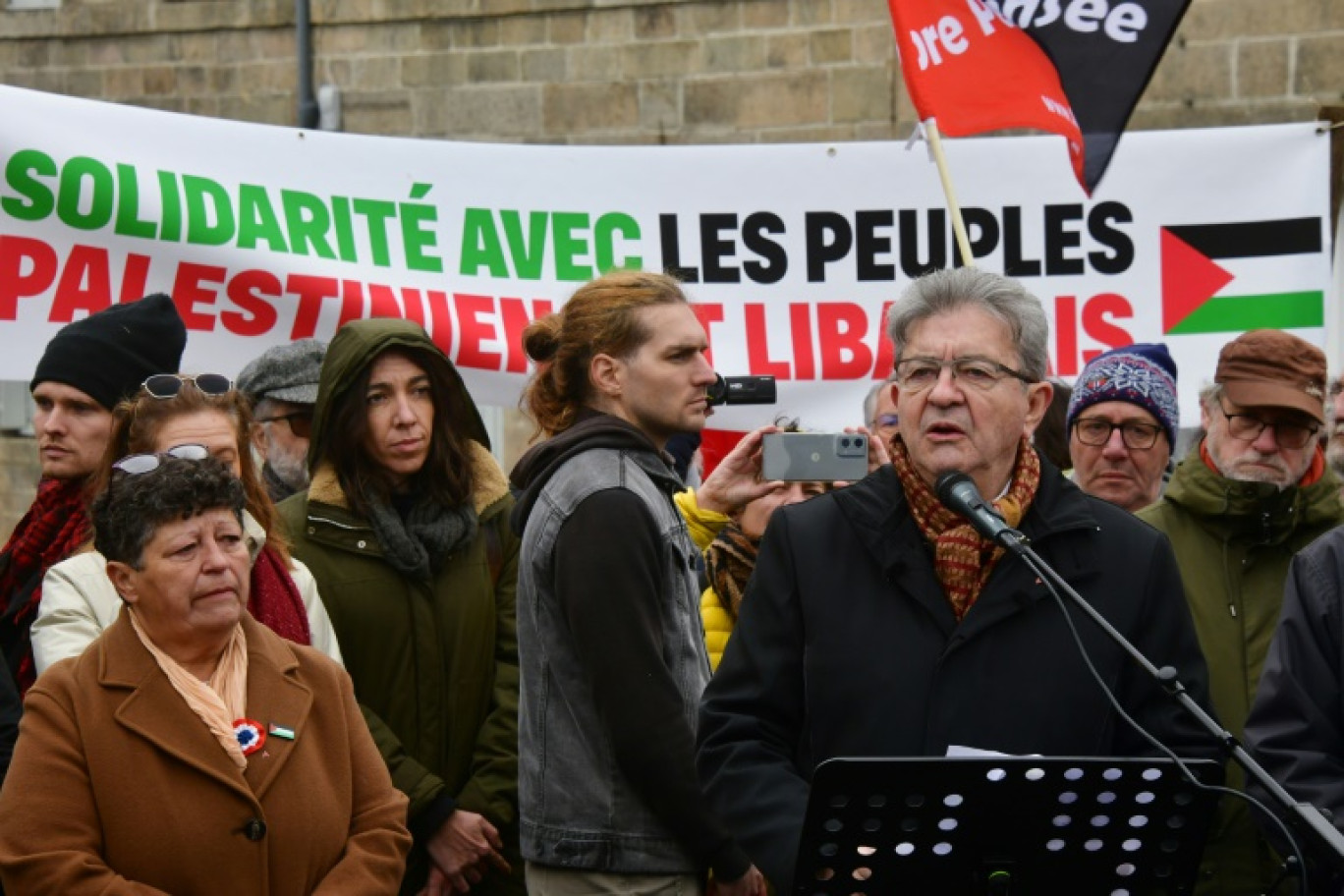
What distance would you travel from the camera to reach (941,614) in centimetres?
339

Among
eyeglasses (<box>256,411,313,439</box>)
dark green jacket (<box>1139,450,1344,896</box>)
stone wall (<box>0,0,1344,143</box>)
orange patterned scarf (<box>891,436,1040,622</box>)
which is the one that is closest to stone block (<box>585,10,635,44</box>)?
stone wall (<box>0,0,1344,143</box>)

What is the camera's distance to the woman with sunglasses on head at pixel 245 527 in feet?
14.3

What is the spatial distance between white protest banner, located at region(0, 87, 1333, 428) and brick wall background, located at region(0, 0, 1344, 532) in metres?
3.68

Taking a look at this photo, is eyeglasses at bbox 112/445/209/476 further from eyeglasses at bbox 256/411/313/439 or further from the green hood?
eyeglasses at bbox 256/411/313/439

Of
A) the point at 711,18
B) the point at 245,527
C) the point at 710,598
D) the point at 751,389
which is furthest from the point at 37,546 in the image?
the point at 711,18

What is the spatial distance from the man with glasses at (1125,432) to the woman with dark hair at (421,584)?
62.1 inches

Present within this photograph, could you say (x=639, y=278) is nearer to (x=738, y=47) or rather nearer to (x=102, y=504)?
(x=102, y=504)

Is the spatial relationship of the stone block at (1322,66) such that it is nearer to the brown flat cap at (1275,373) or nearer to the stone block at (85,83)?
the brown flat cap at (1275,373)

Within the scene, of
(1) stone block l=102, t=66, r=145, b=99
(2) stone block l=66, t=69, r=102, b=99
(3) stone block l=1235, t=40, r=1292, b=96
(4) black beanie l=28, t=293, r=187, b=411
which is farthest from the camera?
(2) stone block l=66, t=69, r=102, b=99

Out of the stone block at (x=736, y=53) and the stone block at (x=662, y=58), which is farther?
the stone block at (x=662, y=58)

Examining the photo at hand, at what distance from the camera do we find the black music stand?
9.27 ft

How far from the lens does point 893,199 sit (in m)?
7.10

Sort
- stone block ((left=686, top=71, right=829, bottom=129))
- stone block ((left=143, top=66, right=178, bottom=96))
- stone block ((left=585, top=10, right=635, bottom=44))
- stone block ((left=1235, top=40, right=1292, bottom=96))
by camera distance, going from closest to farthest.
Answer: stone block ((left=1235, top=40, right=1292, bottom=96)) < stone block ((left=686, top=71, right=829, bottom=129)) < stone block ((left=585, top=10, right=635, bottom=44)) < stone block ((left=143, top=66, right=178, bottom=96))

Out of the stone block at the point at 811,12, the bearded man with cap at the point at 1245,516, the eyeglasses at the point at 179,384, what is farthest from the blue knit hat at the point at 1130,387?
the stone block at the point at 811,12
